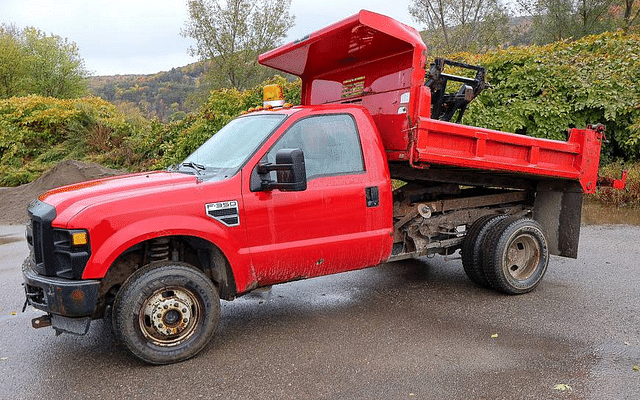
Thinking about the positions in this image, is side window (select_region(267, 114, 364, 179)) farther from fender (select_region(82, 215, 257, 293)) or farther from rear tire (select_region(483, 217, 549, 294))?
rear tire (select_region(483, 217, 549, 294))

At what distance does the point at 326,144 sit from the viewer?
198 inches

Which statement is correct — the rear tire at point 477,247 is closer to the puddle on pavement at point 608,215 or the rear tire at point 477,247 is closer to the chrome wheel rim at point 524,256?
the chrome wheel rim at point 524,256

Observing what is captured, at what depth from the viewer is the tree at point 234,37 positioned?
92.9 ft

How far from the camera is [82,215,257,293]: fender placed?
403cm

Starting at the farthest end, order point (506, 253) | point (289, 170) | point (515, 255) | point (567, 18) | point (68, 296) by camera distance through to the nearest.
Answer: point (567, 18) → point (515, 255) → point (506, 253) → point (289, 170) → point (68, 296)

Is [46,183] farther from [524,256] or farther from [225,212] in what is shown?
[524,256]

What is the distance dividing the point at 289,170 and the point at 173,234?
1024mm

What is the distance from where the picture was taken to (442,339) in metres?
4.74

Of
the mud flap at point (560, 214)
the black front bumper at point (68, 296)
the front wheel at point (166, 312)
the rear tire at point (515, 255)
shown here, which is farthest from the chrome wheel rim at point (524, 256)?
the black front bumper at point (68, 296)

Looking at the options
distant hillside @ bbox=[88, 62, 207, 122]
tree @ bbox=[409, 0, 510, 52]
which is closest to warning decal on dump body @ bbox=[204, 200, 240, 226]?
tree @ bbox=[409, 0, 510, 52]

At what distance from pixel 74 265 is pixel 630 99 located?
10920mm

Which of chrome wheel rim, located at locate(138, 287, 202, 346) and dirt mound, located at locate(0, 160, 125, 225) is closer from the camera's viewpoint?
chrome wheel rim, located at locate(138, 287, 202, 346)

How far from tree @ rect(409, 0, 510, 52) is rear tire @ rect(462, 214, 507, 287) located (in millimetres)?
22917

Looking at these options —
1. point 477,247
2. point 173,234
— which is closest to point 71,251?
point 173,234
